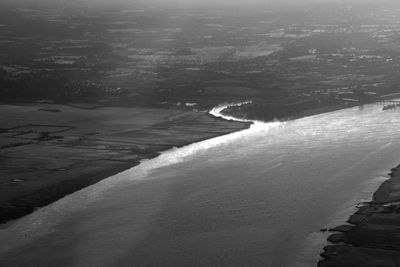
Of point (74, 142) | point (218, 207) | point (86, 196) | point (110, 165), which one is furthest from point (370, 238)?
point (74, 142)

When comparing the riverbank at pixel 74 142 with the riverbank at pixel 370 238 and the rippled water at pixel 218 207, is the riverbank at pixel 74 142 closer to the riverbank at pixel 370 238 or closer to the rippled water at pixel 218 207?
the rippled water at pixel 218 207

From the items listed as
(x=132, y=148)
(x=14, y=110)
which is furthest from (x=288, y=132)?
(x=14, y=110)

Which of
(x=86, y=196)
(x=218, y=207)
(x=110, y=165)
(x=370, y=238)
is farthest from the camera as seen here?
(x=110, y=165)

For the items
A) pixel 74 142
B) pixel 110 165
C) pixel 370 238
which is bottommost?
pixel 370 238

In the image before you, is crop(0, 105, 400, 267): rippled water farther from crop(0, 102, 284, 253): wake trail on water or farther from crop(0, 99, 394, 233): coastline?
crop(0, 99, 394, 233): coastline

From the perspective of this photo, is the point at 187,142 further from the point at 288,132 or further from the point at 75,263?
the point at 75,263

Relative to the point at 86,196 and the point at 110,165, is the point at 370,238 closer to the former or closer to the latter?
the point at 86,196
